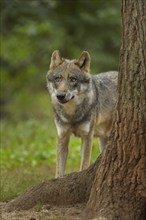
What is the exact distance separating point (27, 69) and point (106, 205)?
13.9 metres

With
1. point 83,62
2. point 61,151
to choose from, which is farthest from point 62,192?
point 83,62

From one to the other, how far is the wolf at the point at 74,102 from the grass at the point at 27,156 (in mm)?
663

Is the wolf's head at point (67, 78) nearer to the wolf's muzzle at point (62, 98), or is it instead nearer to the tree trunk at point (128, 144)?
the wolf's muzzle at point (62, 98)

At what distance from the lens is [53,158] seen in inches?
502

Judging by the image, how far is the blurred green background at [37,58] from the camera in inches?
500

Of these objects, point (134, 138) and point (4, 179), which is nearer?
point (134, 138)

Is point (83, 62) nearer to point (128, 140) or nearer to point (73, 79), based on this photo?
point (73, 79)

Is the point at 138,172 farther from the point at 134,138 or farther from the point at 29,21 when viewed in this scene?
the point at 29,21

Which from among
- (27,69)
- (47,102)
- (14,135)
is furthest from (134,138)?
(47,102)

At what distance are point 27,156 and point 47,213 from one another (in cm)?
558

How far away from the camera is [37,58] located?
2312 cm

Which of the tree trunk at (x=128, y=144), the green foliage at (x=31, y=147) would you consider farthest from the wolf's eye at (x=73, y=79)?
the tree trunk at (x=128, y=144)

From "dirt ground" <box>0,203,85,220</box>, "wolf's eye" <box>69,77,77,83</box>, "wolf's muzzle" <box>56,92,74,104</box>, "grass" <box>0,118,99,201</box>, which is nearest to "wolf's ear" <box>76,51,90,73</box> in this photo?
"wolf's eye" <box>69,77,77,83</box>

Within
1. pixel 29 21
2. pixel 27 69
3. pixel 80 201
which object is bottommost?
pixel 80 201
